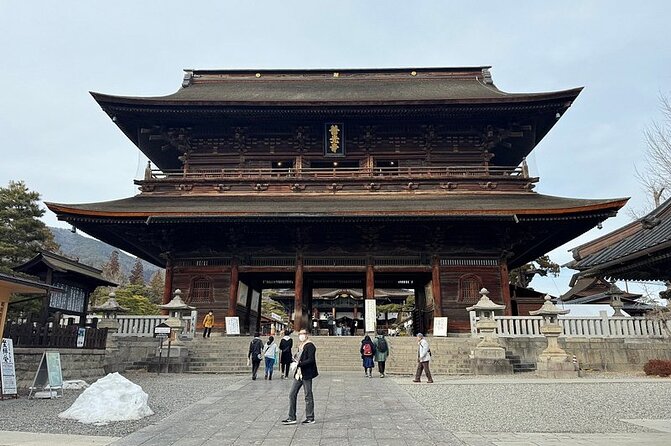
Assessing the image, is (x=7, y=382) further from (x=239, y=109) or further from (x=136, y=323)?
(x=239, y=109)

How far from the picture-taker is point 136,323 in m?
19.0

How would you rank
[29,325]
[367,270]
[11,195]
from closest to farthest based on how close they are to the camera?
[29,325]
[367,270]
[11,195]

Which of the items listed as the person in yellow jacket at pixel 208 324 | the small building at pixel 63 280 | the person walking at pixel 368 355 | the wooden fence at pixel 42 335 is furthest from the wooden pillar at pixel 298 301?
the wooden fence at pixel 42 335

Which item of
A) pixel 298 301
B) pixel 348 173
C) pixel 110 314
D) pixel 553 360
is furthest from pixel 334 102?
pixel 553 360

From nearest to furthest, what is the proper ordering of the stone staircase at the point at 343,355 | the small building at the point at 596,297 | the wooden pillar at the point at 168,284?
the stone staircase at the point at 343,355, the wooden pillar at the point at 168,284, the small building at the point at 596,297

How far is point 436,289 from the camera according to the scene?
70.3 ft

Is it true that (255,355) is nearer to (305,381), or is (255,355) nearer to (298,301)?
(298,301)

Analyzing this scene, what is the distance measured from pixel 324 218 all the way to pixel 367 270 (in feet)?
12.3

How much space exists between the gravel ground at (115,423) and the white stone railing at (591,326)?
1069 centimetres

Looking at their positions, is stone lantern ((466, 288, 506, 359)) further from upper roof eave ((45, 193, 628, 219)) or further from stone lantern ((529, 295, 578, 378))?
upper roof eave ((45, 193, 628, 219))

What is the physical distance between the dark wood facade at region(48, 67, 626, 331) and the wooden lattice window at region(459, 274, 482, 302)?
2.1 inches

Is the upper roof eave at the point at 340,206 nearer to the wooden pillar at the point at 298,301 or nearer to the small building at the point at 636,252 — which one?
the wooden pillar at the point at 298,301

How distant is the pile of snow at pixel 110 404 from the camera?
8477 millimetres

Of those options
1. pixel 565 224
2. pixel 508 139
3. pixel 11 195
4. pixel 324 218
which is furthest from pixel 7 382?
pixel 11 195
